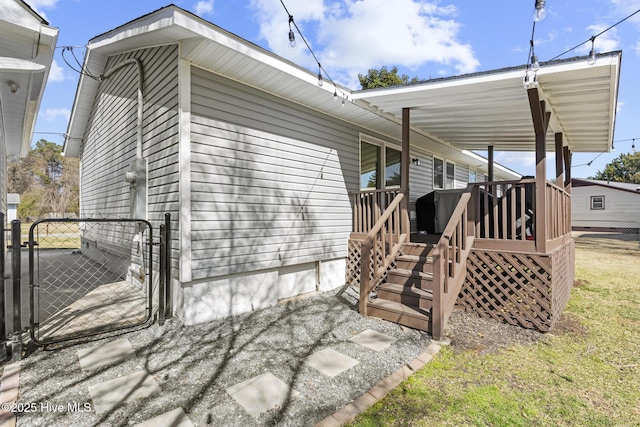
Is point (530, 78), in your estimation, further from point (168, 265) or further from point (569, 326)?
point (168, 265)

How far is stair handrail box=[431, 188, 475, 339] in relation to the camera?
3.71m

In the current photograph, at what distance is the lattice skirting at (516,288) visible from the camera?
403 centimetres

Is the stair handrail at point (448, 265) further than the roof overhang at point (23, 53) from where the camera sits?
Yes

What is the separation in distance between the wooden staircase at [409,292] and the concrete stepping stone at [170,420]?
2688 millimetres

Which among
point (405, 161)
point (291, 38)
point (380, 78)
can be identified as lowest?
point (405, 161)

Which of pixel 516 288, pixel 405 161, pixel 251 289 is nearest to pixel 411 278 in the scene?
pixel 516 288

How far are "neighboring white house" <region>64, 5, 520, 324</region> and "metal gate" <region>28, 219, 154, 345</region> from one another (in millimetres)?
488

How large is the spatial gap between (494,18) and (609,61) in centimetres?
204

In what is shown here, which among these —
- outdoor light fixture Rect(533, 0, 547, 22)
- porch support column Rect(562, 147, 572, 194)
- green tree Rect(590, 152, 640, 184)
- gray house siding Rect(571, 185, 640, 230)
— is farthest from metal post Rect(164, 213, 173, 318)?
green tree Rect(590, 152, 640, 184)

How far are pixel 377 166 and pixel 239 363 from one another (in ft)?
17.0

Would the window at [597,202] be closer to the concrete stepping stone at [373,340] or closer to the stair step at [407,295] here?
the stair step at [407,295]

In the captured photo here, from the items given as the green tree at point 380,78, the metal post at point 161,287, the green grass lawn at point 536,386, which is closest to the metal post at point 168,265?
the metal post at point 161,287

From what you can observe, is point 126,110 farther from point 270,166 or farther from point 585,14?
point 585,14

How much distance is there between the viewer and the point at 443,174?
9.54 meters
